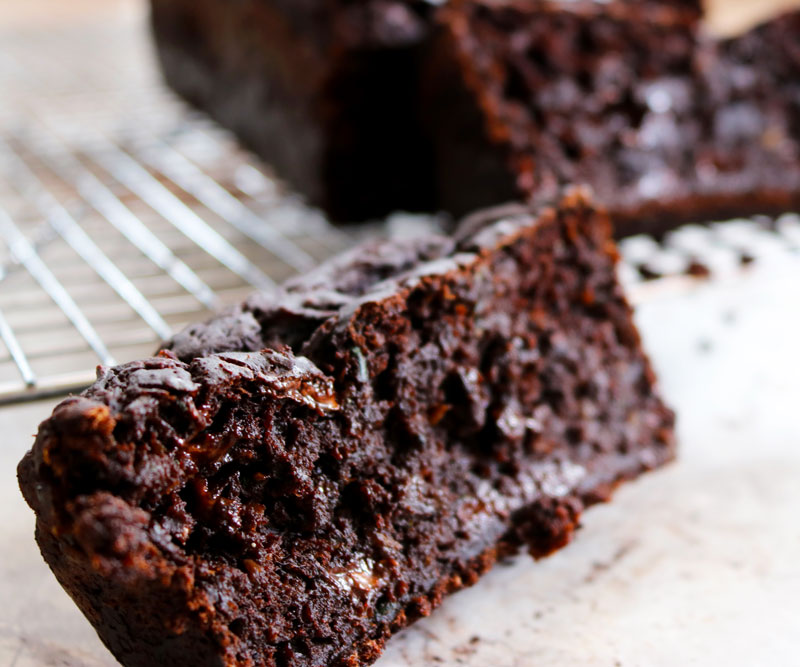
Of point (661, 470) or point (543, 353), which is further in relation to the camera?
point (661, 470)

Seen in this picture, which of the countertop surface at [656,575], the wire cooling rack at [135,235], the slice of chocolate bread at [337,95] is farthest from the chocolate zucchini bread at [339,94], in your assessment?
the countertop surface at [656,575]

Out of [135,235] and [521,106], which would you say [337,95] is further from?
[135,235]

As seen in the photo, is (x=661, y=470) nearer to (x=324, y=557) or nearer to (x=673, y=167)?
(x=324, y=557)

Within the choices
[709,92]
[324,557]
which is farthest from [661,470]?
[709,92]

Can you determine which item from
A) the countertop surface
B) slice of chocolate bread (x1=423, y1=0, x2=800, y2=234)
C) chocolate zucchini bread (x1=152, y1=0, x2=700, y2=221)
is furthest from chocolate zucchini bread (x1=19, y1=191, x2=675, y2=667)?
chocolate zucchini bread (x1=152, y1=0, x2=700, y2=221)

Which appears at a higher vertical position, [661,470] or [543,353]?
[543,353]

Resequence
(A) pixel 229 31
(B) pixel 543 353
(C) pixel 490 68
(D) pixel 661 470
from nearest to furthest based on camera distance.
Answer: (B) pixel 543 353 → (D) pixel 661 470 → (C) pixel 490 68 → (A) pixel 229 31

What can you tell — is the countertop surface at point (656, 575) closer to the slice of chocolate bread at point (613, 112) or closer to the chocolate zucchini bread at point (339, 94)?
the slice of chocolate bread at point (613, 112)
